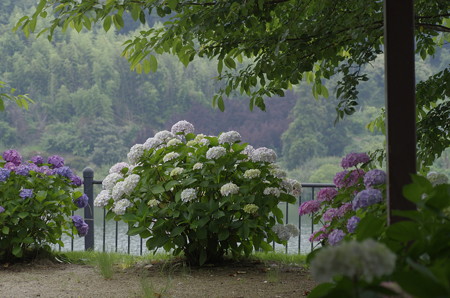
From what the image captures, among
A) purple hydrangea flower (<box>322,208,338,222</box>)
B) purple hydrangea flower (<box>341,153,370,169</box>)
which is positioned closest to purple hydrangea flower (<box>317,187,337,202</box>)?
purple hydrangea flower (<box>322,208,338,222</box>)

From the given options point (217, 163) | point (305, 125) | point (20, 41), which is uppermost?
point (20, 41)

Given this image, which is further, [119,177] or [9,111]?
[9,111]

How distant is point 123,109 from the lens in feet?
92.6

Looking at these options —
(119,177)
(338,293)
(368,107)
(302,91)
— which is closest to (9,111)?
(302,91)

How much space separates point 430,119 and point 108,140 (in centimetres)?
2371

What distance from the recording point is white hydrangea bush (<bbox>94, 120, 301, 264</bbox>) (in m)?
3.76

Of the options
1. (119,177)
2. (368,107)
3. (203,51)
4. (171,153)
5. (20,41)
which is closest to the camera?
(203,51)

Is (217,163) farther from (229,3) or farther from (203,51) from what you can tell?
(229,3)

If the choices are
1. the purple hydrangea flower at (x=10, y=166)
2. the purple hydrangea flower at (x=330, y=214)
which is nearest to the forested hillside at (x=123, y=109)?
the purple hydrangea flower at (x=10, y=166)

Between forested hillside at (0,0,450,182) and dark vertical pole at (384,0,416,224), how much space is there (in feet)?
77.2

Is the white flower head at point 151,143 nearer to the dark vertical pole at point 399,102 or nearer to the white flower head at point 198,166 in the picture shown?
the white flower head at point 198,166

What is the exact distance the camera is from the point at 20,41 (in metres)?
28.7

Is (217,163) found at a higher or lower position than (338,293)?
higher

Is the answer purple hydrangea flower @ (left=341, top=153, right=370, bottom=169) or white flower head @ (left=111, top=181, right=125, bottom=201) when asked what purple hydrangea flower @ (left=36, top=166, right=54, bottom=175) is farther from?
purple hydrangea flower @ (left=341, top=153, right=370, bottom=169)
